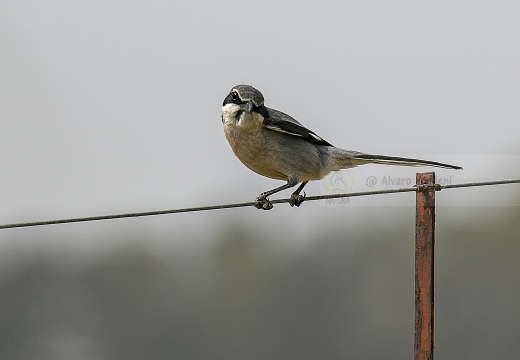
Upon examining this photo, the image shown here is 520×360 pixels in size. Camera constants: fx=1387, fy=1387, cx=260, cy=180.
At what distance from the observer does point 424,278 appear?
1035cm

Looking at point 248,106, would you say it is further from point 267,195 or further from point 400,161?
point 400,161

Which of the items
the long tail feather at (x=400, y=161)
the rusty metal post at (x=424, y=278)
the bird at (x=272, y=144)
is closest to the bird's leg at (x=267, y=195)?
the bird at (x=272, y=144)

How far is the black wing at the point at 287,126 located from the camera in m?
13.7

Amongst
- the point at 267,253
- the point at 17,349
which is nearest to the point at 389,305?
the point at 267,253

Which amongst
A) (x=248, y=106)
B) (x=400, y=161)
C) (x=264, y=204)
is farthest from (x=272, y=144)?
(x=400, y=161)

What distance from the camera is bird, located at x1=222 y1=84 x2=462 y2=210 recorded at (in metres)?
13.5

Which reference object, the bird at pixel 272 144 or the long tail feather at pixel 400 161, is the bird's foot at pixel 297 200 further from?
the long tail feather at pixel 400 161

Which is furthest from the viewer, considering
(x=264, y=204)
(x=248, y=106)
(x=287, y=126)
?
(x=287, y=126)

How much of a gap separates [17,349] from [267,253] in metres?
22.1

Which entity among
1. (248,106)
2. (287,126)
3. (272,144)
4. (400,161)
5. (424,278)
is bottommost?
(424,278)

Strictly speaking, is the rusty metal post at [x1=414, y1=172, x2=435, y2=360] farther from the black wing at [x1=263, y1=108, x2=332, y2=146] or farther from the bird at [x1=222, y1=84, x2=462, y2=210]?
the black wing at [x1=263, y1=108, x2=332, y2=146]

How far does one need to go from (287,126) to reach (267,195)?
2.97 feet

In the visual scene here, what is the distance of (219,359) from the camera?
2128 inches

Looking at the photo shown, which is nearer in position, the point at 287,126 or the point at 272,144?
the point at 272,144
